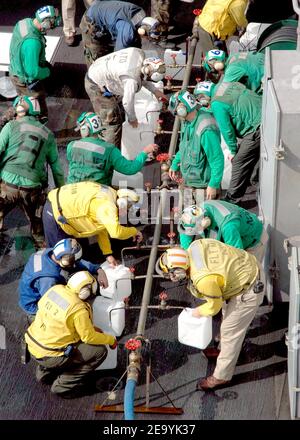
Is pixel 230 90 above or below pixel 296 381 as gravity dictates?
above

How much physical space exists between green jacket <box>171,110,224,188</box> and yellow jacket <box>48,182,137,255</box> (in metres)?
0.95

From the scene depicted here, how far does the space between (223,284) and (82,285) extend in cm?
129

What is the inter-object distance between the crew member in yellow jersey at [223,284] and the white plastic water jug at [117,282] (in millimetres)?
869

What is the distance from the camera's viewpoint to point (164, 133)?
495 inches

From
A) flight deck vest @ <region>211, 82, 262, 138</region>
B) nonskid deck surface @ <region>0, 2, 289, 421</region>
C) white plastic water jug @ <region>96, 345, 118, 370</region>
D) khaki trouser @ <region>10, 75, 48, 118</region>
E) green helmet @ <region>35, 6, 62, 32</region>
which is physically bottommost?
nonskid deck surface @ <region>0, 2, 289, 421</region>

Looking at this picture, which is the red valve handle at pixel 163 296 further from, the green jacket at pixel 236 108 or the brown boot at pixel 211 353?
the green jacket at pixel 236 108

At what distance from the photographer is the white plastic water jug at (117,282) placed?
10141 millimetres

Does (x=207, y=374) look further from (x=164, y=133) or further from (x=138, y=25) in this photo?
(x=138, y=25)

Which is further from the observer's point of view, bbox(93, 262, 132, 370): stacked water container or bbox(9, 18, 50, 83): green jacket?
bbox(9, 18, 50, 83): green jacket

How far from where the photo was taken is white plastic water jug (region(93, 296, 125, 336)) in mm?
9695

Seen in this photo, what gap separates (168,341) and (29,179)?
244cm

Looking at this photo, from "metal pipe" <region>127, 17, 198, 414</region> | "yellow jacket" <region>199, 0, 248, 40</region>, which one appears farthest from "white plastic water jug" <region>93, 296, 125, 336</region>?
"yellow jacket" <region>199, 0, 248, 40</region>

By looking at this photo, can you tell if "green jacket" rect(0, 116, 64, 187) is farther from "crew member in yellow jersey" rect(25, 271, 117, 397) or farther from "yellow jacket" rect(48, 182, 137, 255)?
"crew member in yellow jersey" rect(25, 271, 117, 397)

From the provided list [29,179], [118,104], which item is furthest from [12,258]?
[118,104]
